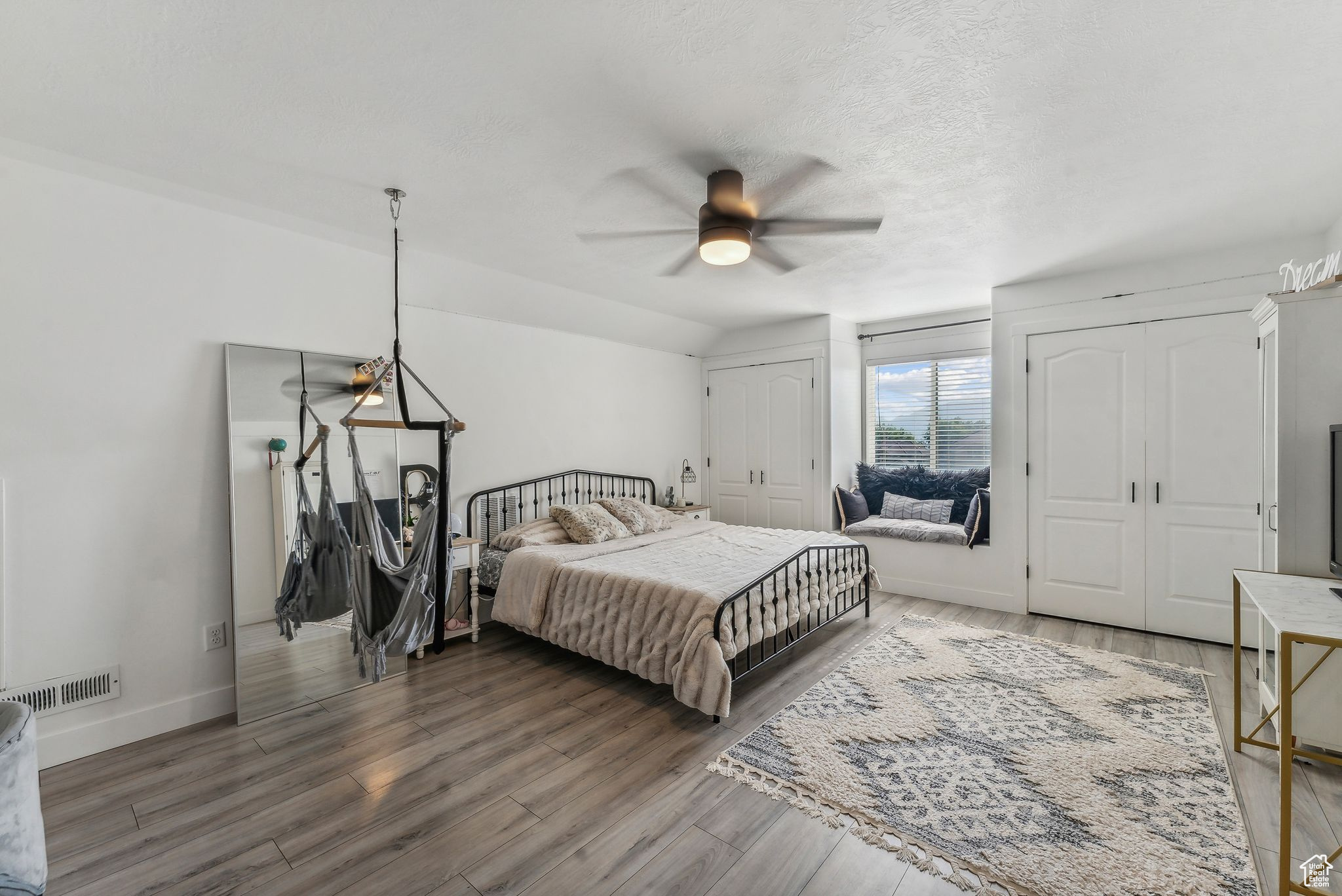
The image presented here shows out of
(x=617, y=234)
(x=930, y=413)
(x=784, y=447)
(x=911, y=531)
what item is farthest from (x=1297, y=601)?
(x=784, y=447)

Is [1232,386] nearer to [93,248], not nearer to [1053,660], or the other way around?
[1053,660]

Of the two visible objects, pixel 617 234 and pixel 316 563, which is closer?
pixel 316 563

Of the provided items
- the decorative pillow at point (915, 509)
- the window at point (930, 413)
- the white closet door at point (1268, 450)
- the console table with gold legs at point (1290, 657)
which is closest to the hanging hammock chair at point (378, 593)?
the console table with gold legs at point (1290, 657)

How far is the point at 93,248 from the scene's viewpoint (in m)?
2.63

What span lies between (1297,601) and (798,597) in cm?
209

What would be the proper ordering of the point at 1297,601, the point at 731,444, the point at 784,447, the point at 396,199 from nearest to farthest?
the point at 1297,601
the point at 396,199
the point at 784,447
the point at 731,444

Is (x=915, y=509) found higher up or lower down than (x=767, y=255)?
lower down

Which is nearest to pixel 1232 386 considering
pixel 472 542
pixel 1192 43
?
pixel 1192 43

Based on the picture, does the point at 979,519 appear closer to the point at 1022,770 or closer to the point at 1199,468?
the point at 1199,468

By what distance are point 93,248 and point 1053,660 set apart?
558cm

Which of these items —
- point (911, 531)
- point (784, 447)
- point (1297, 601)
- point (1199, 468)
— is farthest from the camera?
point (784, 447)

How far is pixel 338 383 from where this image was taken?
11.2 feet

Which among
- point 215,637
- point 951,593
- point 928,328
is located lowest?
point 951,593

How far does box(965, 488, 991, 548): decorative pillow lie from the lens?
15.4 ft
